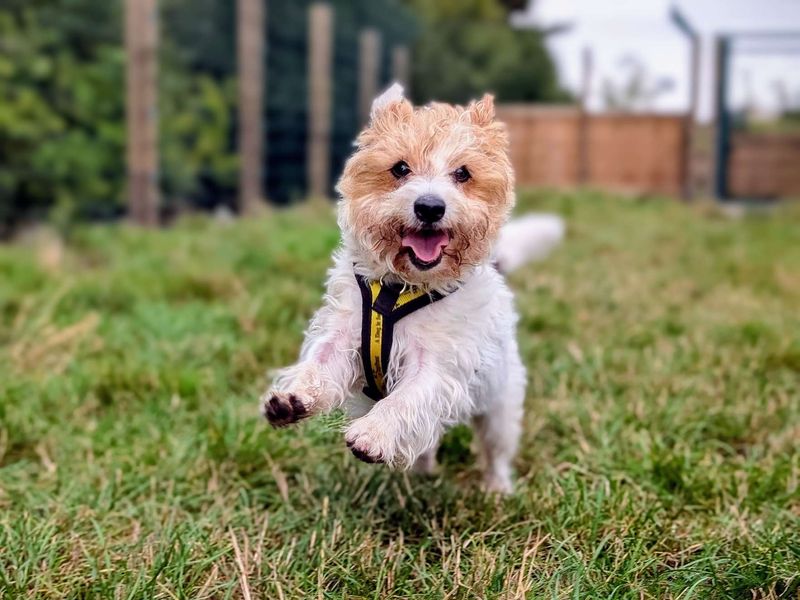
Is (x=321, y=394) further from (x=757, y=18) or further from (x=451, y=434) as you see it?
(x=757, y=18)

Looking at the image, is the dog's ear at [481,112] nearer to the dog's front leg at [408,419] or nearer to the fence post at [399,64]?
the dog's front leg at [408,419]

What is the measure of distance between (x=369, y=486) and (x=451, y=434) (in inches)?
25.3

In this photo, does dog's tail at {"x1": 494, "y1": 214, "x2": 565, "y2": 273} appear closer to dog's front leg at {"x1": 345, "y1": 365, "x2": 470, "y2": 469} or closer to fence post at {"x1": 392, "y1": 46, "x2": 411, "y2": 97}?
dog's front leg at {"x1": 345, "y1": 365, "x2": 470, "y2": 469}

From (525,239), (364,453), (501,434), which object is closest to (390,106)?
(364,453)

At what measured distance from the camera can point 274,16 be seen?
40.0ft

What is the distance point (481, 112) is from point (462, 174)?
0.24 meters

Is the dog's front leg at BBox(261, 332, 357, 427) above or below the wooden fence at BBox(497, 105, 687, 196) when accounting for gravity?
below

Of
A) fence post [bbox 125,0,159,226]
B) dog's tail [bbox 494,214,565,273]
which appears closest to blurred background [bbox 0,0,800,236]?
fence post [bbox 125,0,159,226]

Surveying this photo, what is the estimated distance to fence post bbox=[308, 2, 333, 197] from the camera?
12164 millimetres

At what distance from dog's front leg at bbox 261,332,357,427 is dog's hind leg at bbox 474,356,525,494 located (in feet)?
1.90

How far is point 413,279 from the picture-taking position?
266cm

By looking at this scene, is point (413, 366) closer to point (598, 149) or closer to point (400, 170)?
point (400, 170)

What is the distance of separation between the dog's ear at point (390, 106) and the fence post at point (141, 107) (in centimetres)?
630

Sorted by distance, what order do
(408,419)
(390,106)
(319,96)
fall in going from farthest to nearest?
(319,96), (390,106), (408,419)
